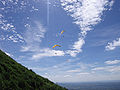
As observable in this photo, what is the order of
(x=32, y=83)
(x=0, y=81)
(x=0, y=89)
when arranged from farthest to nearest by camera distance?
(x=32, y=83)
(x=0, y=81)
(x=0, y=89)

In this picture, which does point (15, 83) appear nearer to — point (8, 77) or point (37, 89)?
point (8, 77)

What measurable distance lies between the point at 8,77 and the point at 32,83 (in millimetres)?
4185

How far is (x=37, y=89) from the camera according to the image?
49.6 ft

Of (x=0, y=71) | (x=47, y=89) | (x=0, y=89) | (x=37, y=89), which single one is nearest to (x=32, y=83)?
(x=37, y=89)

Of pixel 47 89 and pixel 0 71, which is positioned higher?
pixel 0 71

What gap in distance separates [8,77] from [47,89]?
22.3 ft

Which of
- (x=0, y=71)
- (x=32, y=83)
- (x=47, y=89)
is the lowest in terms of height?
(x=47, y=89)

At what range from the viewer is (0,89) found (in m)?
10.3

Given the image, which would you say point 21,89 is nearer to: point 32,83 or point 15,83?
point 15,83

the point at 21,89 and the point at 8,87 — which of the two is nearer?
the point at 8,87

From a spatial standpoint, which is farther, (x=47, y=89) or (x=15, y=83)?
(x=47, y=89)

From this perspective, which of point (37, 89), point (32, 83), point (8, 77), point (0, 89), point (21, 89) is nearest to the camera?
point (0, 89)

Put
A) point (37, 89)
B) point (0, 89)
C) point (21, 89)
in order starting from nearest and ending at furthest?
point (0, 89)
point (21, 89)
point (37, 89)

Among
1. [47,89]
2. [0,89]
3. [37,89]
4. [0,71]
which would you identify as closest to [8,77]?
[0,71]
